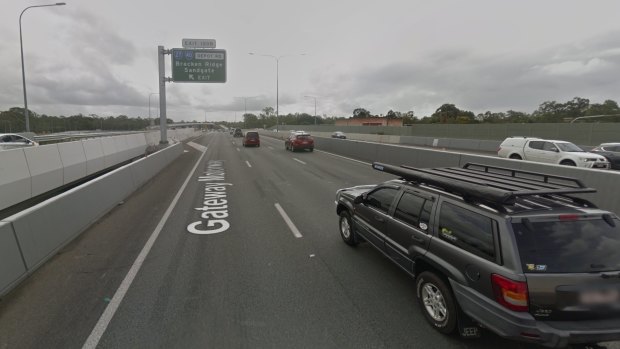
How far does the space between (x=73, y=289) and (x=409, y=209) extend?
14.8ft

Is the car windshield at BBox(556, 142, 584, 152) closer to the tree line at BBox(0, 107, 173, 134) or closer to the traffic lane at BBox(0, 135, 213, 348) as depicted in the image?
the traffic lane at BBox(0, 135, 213, 348)

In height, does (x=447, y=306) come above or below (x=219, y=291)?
above

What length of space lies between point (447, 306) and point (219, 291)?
9.09 ft

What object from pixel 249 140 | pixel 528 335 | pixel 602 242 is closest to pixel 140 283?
pixel 528 335

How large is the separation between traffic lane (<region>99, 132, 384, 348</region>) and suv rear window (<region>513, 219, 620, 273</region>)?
1.65 metres

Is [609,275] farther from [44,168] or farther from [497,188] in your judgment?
[44,168]

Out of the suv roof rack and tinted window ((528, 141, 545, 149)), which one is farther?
tinted window ((528, 141, 545, 149))

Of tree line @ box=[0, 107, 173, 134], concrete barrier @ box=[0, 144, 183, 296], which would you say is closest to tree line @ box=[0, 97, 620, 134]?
tree line @ box=[0, 107, 173, 134]

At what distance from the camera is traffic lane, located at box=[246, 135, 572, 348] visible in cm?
351

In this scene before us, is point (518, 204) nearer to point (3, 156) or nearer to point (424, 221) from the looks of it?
point (424, 221)

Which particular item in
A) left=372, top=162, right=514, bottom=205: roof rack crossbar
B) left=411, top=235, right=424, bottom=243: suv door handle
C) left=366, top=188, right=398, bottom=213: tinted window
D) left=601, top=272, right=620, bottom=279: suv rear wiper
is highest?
left=372, top=162, right=514, bottom=205: roof rack crossbar

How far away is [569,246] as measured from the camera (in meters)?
2.99

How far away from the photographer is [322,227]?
287 inches

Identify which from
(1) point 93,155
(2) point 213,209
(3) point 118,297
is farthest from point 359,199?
(1) point 93,155
